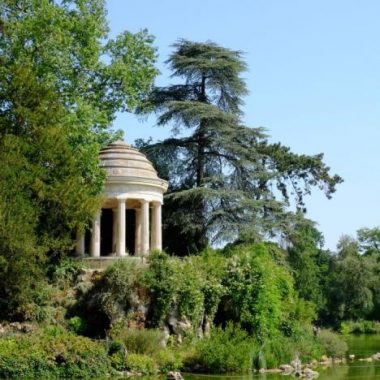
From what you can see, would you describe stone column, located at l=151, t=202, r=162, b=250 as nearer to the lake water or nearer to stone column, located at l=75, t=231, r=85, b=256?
stone column, located at l=75, t=231, r=85, b=256

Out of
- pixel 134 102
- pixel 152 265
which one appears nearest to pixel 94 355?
pixel 152 265

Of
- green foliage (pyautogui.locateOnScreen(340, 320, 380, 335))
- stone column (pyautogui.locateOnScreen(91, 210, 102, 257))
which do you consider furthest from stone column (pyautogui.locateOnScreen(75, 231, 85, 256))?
green foliage (pyautogui.locateOnScreen(340, 320, 380, 335))

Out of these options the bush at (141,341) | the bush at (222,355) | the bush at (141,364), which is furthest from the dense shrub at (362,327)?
the bush at (141,364)

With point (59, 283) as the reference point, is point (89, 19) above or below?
above

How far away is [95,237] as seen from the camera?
35.9m

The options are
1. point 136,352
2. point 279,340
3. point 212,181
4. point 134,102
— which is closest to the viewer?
point 136,352

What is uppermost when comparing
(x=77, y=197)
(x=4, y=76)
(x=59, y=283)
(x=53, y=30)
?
(x=53, y=30)

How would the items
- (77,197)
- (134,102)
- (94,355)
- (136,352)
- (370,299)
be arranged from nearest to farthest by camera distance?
(94,355) → (136,352) → (77,197) → (134,102) → (370,299)

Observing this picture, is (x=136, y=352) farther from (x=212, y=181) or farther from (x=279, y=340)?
(x=212, y=181)

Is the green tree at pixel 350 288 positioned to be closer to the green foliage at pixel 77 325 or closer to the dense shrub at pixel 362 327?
the dense shrub at pixel 362 327

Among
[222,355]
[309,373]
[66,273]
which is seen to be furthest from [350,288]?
[222,355]

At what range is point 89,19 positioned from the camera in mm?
37219

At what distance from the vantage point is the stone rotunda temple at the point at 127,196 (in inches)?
1409

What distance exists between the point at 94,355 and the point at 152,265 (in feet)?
18.3
